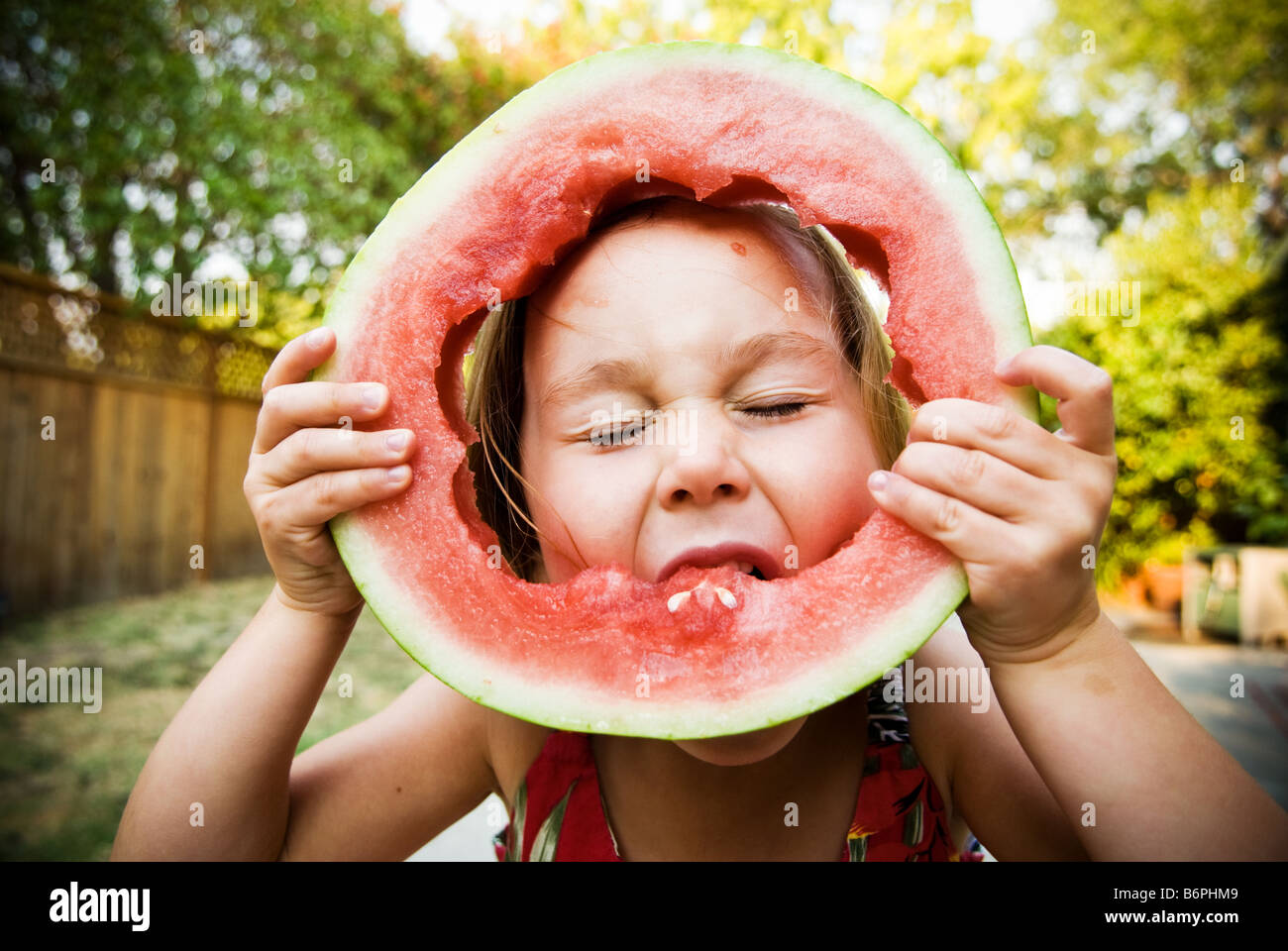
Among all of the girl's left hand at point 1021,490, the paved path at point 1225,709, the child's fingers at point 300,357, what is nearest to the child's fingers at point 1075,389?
the girl's left hand at point 1021,490

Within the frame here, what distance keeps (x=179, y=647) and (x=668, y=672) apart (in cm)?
489

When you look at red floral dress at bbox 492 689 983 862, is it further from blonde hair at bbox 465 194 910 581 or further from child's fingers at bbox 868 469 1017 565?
child's fingers at bbox 868 469 1017 565

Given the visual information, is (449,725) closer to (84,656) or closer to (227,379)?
(84,656)

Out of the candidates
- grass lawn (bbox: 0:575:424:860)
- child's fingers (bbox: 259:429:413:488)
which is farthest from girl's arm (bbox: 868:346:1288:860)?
grass lawn (bbox: 0:575:424:860)

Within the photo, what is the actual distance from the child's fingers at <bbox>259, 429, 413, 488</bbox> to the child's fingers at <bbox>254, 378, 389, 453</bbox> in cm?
2

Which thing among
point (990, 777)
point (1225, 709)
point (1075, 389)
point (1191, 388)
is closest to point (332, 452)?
point (1075, 389)

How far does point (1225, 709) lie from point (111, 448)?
709 cm

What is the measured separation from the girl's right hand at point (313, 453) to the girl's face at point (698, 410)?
28cm

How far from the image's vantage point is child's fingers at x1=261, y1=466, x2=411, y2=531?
3.45 ft

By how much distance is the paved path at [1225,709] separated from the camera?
9.48 ft

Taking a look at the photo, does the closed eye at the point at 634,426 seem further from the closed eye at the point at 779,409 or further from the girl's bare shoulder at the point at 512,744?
the girl's bare shoulder at the point at 512,744

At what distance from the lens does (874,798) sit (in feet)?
4.65

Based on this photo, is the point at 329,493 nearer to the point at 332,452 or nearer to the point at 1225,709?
the point at 332,452

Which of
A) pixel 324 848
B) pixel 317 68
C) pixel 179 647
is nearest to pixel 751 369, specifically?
pixel 324 848
